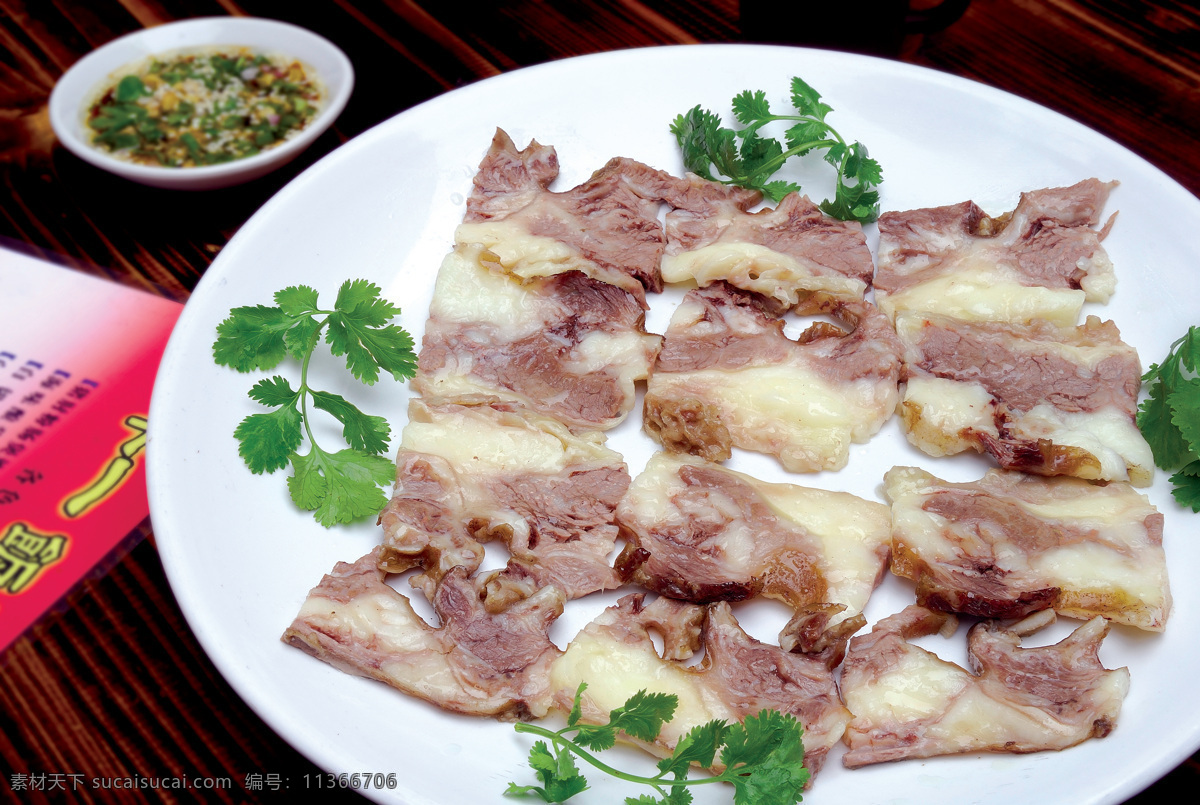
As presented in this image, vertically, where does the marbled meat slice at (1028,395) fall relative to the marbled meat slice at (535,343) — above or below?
above

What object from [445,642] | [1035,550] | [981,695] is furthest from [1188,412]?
[445,642]

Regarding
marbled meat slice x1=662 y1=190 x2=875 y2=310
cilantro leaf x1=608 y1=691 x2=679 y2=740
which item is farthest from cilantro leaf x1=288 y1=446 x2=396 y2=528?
marbled meat slice x1=662 y1=190 x2=875 y2=310

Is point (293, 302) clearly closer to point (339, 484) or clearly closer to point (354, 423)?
point (354, 423)

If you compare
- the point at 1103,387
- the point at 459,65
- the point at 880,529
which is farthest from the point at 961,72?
the point at 880,529

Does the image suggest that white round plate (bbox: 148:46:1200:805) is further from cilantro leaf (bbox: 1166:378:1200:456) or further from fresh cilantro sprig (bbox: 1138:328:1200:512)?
cilantro leaf (bbox: 1166:378:1200:456)

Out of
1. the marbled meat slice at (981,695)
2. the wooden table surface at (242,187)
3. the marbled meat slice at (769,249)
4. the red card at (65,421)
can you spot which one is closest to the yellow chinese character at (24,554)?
the red card at (65,421)

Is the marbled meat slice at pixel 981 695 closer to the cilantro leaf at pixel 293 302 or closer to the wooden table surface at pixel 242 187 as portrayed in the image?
the wooden table surface at pixel 242 187
